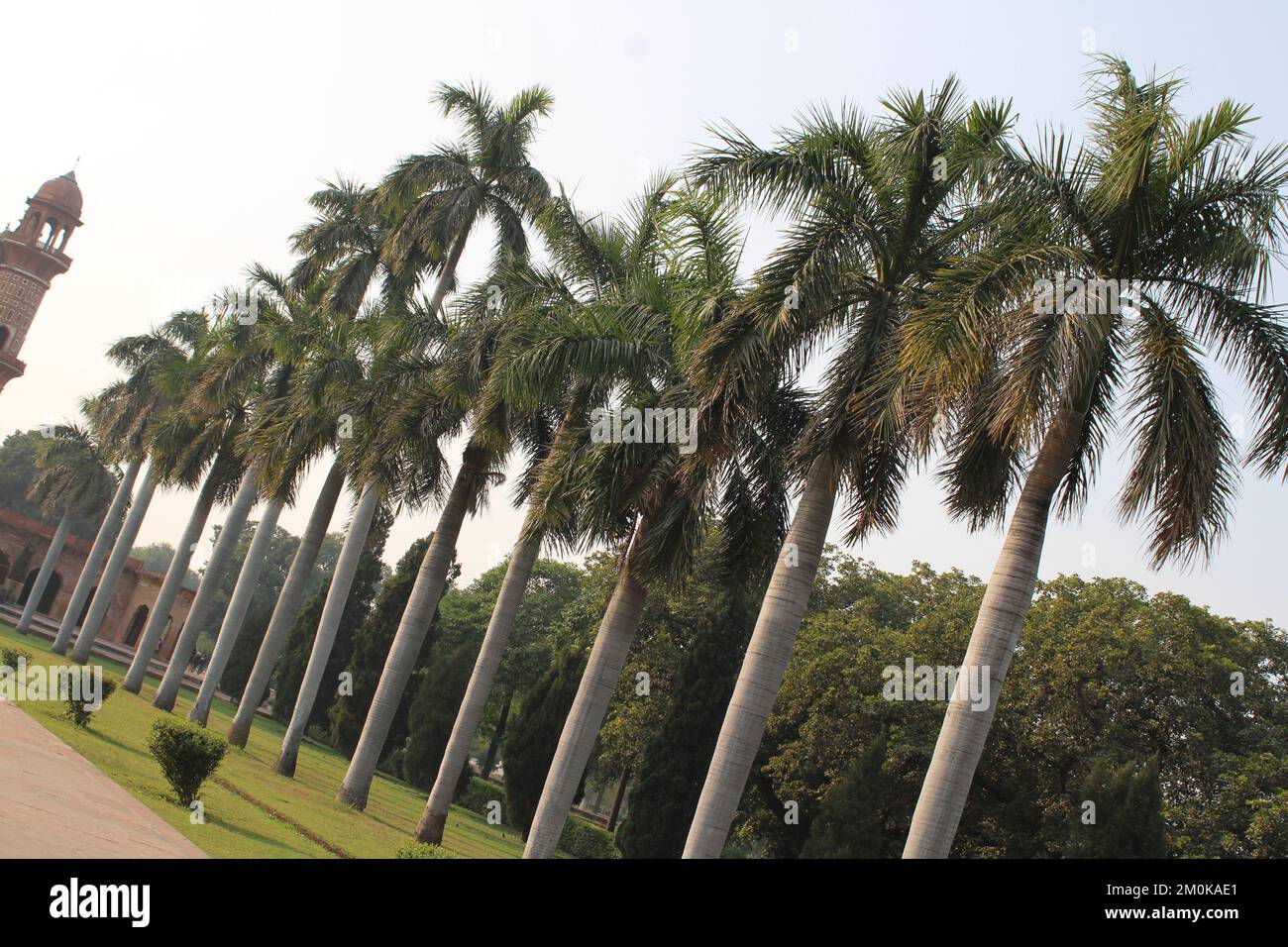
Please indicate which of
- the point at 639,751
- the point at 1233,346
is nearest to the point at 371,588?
the point at 639,751

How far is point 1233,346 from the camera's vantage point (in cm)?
979

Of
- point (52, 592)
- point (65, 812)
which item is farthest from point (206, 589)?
point (52, 592)

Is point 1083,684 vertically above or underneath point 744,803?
above

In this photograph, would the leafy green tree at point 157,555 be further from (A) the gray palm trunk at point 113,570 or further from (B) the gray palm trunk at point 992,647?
(B) the gray palm trunk at point 992,647

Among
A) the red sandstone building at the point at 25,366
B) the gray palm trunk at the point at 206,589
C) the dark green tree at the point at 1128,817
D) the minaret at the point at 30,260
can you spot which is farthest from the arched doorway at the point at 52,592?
the dark green tree at the point at 1128,817

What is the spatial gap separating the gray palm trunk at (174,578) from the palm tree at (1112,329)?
25777 millimetres

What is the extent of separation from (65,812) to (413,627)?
10067mm

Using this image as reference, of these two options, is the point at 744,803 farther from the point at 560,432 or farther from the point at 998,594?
the point at 998,594

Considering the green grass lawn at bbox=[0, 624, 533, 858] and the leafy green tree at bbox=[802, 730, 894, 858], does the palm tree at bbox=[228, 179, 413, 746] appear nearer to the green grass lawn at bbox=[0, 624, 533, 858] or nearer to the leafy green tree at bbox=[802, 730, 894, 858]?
the green grass lawn at bbox=[0, 624, 533, 858]

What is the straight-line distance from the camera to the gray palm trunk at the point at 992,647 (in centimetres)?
916

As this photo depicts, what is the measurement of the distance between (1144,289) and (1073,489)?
6.77 ft

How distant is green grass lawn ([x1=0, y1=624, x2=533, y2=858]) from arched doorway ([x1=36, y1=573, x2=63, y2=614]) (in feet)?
102

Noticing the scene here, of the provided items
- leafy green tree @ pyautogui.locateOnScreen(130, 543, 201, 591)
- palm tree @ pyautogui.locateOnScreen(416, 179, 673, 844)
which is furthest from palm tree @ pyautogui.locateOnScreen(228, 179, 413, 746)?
leafy green tree @ pyautogui.locateOnScreen(130, 543, 201, 591)

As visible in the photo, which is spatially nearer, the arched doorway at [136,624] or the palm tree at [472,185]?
the palm tree at [472,185]
